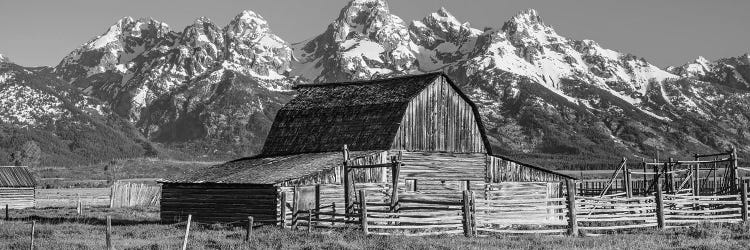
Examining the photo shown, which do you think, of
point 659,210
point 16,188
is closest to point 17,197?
point 16,188

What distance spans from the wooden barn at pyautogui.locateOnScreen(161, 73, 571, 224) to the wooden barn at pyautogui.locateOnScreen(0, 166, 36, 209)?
21744 mm

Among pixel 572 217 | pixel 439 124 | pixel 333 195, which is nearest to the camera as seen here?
pixel 572 217

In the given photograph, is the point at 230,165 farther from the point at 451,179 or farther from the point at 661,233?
the point at 661,233

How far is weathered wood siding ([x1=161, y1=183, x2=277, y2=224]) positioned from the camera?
37.6m

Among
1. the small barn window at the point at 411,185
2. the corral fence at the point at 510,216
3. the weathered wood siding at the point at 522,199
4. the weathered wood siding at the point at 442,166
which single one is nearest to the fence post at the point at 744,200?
the corral fence at the point at 510,216

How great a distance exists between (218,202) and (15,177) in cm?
2778

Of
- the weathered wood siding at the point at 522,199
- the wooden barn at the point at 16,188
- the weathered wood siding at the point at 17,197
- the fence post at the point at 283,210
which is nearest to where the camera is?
the weathered wood siding at the point at 522,199

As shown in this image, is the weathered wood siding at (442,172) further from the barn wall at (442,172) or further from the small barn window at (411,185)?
the small barn window at (411,185)

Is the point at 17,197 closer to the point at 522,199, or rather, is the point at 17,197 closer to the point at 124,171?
the point at 522,199

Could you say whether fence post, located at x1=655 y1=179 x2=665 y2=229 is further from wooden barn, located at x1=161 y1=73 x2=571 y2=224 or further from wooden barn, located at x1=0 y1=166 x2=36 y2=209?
wooden barn, located at x1=0 y1=166 x2=36 y2=209

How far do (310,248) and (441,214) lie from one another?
6655mm

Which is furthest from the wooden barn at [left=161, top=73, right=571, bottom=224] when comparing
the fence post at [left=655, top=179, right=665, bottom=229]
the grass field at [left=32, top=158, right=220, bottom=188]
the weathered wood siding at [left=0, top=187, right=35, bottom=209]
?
the grass field at [left=32, top=158, right=220, bottom=188]

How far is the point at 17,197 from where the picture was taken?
6056 cm

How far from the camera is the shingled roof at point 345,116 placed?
43656 millimetres
